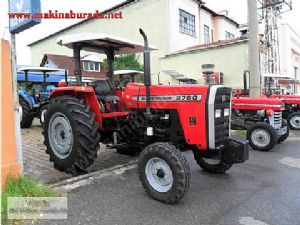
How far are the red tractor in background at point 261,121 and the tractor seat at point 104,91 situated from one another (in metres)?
4.11

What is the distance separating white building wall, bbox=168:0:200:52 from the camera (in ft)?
81.7

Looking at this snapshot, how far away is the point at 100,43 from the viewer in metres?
6.15

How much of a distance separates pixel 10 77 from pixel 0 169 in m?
1.20

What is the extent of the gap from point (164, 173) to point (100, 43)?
2803mm

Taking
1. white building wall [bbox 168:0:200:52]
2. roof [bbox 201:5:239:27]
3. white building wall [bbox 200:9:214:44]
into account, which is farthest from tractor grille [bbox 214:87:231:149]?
roof [bbox 201:5:239:27]

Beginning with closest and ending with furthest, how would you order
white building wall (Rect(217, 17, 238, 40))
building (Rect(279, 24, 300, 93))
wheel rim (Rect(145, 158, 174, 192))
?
wheel rim (Rect(145, 158, 174, 192)) < building (Rect(279, 24, 300, 93)) < white building wall (Rect(217, 17, 238, 40))

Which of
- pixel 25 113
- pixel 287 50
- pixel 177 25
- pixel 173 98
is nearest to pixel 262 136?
pixel 173 98

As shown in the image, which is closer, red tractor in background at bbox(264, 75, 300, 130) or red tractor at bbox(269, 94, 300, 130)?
red tractor in background at bbox(264, 75, 300, 130)

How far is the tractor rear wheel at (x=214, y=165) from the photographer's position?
5737 millimetres

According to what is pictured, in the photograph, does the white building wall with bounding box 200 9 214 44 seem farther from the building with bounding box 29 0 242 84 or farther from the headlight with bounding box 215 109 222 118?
the headlight with bounding box 215 109 222 118

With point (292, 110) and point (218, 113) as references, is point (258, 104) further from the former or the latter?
point (218, 113)

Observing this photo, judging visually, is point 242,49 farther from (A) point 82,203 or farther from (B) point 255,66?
(A) point 82,203

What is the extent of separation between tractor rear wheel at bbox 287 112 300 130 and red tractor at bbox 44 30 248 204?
7.56 meters

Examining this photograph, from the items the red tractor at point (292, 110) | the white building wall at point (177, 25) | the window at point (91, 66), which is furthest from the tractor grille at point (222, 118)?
the window at point (91, 66)
